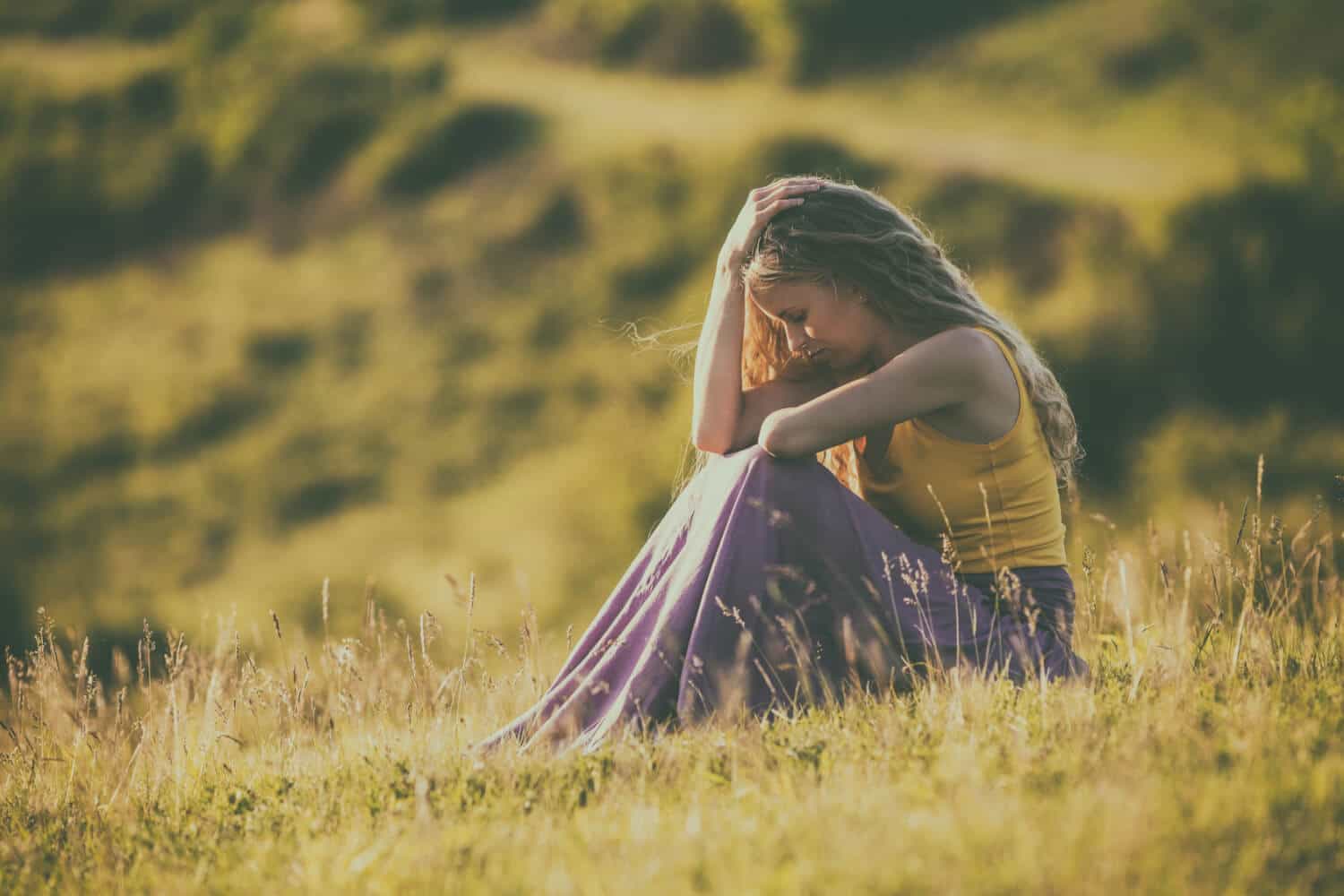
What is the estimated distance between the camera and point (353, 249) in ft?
121

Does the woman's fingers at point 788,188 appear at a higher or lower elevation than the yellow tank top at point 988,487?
higher

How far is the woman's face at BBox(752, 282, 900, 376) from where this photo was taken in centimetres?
448

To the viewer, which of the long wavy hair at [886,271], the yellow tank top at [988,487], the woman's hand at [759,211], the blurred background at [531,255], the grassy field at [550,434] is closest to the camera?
the grassy field at [550,434]

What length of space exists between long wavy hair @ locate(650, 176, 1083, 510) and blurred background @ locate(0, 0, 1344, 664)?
44.0ft

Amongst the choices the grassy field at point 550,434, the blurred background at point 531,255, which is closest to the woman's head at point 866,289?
the grassy field at point 550,434

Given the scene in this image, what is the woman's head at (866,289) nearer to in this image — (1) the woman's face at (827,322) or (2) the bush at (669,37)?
(1) the woman's face at (827,322)

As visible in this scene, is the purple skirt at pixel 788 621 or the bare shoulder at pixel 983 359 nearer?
the purple skirt at pixel 788 621

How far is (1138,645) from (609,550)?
19.1 m

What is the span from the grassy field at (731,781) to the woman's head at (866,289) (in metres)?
0.86

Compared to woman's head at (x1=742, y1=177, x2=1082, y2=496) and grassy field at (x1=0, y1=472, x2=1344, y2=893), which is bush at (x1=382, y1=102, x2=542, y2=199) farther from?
grassy field at (x1=0, y1=472, x2=1344, y2=893)

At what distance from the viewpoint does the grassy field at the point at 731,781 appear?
264cm

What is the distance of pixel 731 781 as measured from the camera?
135 inches

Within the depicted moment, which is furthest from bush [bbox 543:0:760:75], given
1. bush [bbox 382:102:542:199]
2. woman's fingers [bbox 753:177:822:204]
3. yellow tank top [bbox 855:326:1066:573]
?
yellow tank top [bbox 855:326:1066:573]

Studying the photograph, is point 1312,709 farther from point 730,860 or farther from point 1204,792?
point 730,860
